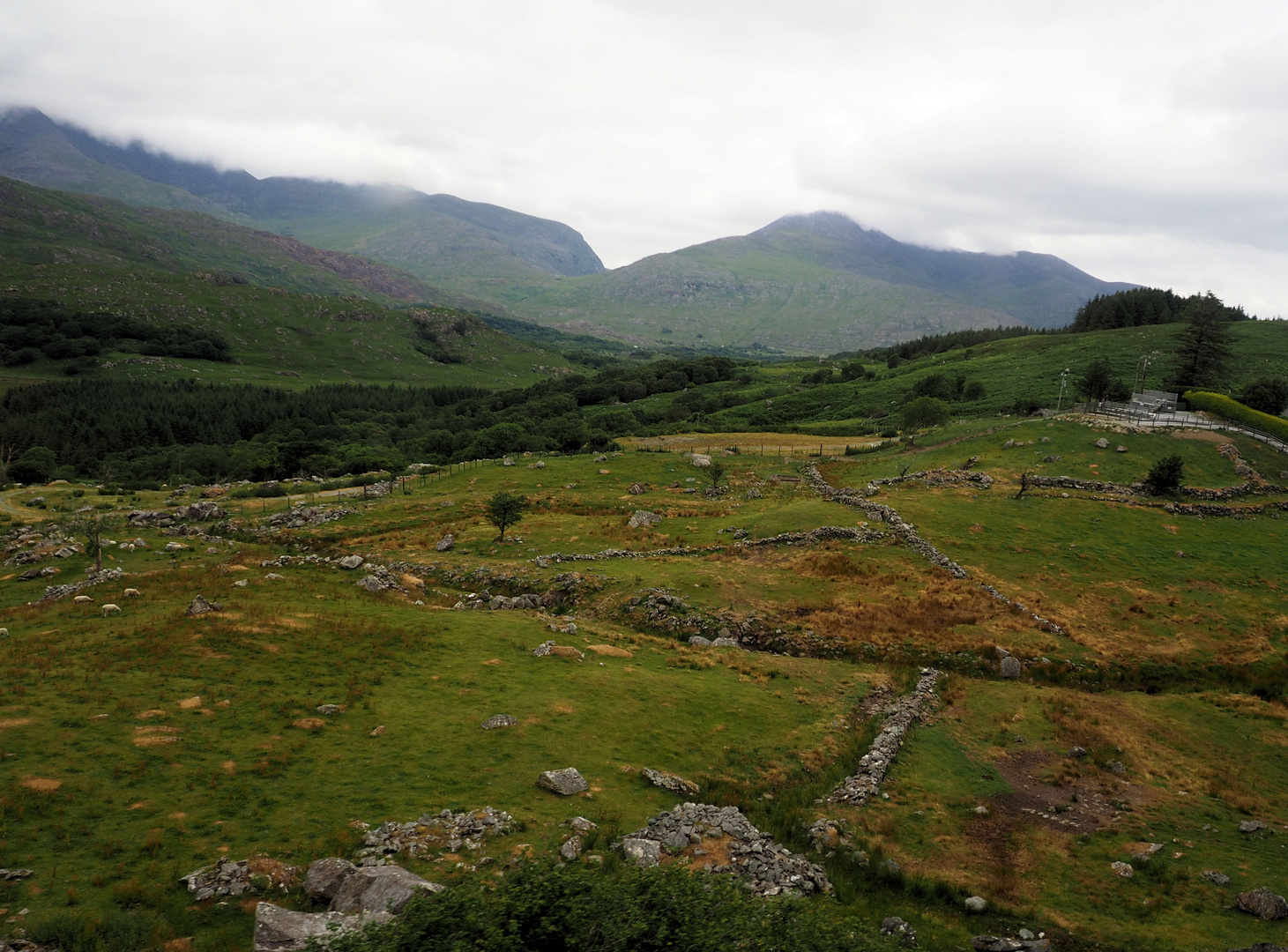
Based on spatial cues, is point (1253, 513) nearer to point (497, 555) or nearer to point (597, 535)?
point (597, 535)

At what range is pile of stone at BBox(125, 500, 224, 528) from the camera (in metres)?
56.5

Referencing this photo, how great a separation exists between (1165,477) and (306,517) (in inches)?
3194

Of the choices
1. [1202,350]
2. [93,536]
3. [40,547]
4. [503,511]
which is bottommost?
[40,547]

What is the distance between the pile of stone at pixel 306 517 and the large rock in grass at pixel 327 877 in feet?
164

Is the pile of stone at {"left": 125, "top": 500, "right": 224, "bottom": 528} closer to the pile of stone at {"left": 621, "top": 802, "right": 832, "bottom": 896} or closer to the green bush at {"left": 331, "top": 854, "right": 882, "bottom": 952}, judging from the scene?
the pile of stone at {"left": 621, "top": 802, "right": 832, "bottom": 896}

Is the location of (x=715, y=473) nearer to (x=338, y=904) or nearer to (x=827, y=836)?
(x=827, y=836)

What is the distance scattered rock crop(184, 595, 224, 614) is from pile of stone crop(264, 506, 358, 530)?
30631 mm

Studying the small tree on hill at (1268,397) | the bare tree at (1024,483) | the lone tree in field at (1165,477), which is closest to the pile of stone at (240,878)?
the bare tree at (1024,483)

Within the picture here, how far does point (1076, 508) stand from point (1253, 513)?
51.2 ft

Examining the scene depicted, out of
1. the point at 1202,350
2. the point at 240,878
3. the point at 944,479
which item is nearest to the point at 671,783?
the point at 240,878

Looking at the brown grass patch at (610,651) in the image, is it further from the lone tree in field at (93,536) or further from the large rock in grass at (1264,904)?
the lone tree in field at (93,536)

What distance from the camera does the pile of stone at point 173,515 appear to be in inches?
2226

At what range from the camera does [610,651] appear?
3002 cm

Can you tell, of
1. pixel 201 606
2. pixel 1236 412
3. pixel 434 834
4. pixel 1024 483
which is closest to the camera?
pixel 434 834
